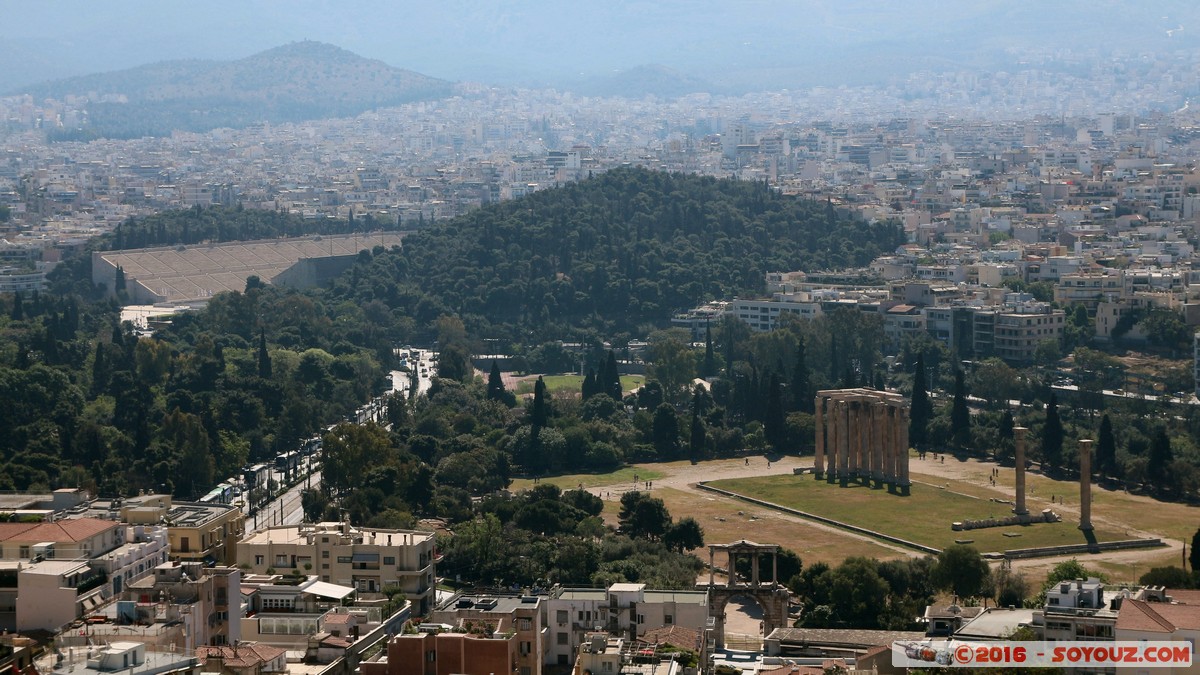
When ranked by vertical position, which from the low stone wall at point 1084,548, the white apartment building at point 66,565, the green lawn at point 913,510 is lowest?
the green lawn at point 913,510

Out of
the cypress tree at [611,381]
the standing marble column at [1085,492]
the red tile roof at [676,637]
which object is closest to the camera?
the red tile roof at [676,637]

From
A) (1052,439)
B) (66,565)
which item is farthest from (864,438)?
(66,565)

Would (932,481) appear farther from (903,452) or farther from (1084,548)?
(1084,548)

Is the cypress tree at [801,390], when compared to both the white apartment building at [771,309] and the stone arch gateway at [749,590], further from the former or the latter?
the stone arch gateway at [749,590]

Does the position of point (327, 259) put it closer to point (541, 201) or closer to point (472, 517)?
point (541, 201)

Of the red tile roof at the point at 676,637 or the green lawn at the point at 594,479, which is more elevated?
the red tile roof at the point at 676,637

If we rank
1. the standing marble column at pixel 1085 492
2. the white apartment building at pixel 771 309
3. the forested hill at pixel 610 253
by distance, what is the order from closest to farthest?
1. the standing marble column at pixel 1085 492
2. the white apartment building at pixel 771 309
3. the forested hill at pixel 610 253

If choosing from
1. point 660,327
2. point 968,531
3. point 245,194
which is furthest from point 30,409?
point 245,194

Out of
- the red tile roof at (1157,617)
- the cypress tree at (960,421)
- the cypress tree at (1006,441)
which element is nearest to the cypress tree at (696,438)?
the cypress tree at (960,421)
